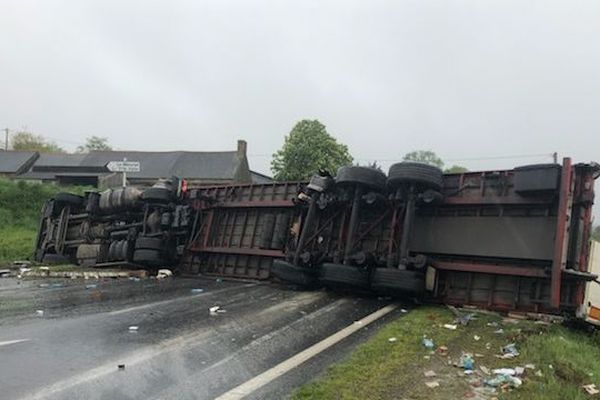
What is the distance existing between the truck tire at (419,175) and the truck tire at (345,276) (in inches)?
66.3

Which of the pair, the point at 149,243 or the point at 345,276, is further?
the point at 149,243

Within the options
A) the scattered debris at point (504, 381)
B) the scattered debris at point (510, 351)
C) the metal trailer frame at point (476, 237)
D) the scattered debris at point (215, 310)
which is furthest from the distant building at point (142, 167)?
the scattered debris at point (504, 381)

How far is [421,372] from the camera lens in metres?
4.84

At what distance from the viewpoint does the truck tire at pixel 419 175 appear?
8750mm

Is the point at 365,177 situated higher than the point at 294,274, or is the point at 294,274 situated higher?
the point at 365,177

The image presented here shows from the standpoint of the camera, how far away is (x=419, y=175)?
28.7 ft

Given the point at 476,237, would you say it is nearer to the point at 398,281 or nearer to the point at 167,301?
the point at 398,281

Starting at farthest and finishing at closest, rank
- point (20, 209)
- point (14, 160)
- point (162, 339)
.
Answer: point (14, 160), point (20, 209), point (162, 339)

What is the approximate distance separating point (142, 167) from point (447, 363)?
140 ft

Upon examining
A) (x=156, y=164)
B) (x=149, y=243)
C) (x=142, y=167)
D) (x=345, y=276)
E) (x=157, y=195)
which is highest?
(x=156, y=164)

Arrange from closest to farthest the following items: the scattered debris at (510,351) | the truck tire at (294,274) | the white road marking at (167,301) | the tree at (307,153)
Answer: the scattered debris at (510,351)
the white road marking at (167,301)
the truck tire at (294,274)
the tree at (307,153)

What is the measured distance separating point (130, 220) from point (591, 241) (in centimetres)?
1186

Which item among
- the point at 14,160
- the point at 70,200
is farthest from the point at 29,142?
the point at 70,200

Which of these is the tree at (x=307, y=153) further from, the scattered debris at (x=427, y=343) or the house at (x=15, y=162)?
the scattered debris at (x=427, y=343)
